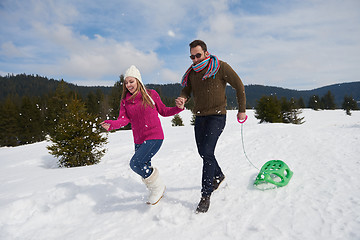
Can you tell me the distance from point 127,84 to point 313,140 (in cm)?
617

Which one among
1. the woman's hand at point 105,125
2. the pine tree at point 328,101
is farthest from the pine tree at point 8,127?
the pine tree at point 328,101

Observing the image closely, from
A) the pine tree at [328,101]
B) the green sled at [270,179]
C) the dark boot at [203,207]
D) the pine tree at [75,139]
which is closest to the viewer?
the dark boot at [203,207]

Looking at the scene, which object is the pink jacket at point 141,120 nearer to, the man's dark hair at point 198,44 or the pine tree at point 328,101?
the man's dark hair at point 198,44

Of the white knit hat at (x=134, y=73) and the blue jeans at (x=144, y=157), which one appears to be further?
the white knit hat at (x=134, y=73)

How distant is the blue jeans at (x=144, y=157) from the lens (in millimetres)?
3088

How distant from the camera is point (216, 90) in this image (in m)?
3.11

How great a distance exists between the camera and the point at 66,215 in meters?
3.25

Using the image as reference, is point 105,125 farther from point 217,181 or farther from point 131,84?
point 217,181

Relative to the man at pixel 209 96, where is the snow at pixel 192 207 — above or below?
below

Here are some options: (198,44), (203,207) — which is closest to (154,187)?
(203,207)

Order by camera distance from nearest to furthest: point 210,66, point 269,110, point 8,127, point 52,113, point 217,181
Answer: point 210,66 < point 217,181 < point 269,110 < point 8,127 < point 52,113

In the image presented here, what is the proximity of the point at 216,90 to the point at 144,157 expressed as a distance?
1.48 metres

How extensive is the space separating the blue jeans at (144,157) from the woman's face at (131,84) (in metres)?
0.86

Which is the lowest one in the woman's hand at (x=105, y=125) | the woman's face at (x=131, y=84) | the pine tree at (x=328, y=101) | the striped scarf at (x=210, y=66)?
the woman's hand at (x=105, y=125)
